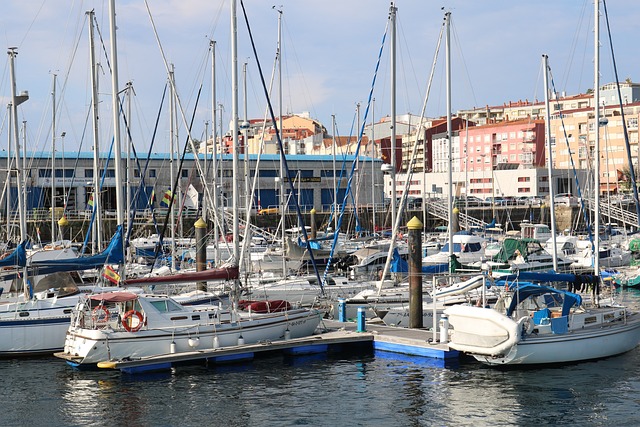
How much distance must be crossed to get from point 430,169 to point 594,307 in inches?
3967

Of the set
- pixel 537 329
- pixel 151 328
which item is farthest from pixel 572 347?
pixel 151 328

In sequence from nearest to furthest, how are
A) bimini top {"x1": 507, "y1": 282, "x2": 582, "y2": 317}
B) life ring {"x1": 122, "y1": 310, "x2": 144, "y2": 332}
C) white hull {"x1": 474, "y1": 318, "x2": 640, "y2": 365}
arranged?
white hull {"x1": 474, "y1": 318, "x2": 640, "y2": 365}
life ring {"x1": 122, "y1": 310, "x2": 144, "y2": 332}
bimini top {"x1": 507, "y1": 282, "x2": 582, "y2": 317}

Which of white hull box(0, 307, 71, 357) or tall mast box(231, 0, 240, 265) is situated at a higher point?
tall mast box(231, 0, 240, 265)

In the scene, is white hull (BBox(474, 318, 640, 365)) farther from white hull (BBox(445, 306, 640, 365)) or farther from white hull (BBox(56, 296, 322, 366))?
white hull (BBox(56, 296, 322, 366))

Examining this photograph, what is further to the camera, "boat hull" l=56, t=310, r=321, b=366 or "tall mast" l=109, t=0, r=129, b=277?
"tall mast" l=109, t=0, r=129, b=277

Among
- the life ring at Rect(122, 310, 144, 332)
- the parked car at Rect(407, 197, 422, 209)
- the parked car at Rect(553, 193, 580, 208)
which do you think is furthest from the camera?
the parked car at Rect(407, 197, 422, 209)

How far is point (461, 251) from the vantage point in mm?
47719

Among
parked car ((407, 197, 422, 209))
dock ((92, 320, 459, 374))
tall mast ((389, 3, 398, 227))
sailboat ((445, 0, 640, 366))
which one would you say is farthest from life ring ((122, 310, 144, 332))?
parked car ((407, 197, 422, 209))

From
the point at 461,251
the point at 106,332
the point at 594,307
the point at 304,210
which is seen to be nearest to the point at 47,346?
the point at 106,332

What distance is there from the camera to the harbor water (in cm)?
1958

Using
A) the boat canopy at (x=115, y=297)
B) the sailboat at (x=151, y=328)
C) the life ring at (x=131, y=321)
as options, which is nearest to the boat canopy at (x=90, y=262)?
the sailboat at (x=151, y=328)

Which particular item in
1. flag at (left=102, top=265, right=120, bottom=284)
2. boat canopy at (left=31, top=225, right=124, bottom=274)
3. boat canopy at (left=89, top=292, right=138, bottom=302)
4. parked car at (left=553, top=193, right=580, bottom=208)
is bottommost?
boat canopy at (left=89, top=292, right=138, bottom=302)

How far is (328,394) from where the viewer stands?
2167 cm

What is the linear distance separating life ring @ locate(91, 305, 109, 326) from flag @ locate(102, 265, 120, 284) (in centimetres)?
317
